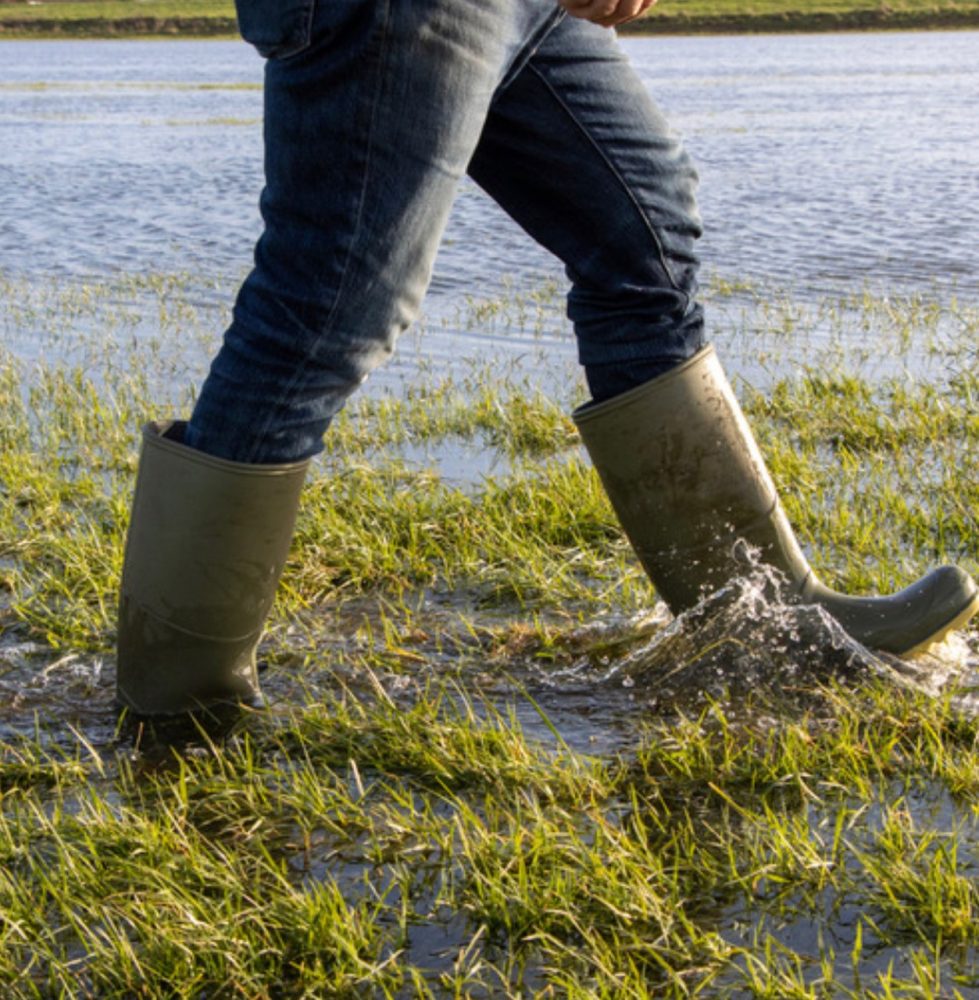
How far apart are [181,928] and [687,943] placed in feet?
2.27

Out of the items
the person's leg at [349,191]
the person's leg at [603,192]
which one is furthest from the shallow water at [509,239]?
the person's leg at [349,191]

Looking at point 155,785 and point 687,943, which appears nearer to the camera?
point 687,943

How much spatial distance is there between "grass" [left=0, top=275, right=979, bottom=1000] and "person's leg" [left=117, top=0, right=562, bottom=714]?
256 millimetres

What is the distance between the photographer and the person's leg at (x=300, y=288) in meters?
2.48

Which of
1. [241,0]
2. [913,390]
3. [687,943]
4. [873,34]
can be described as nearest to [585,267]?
[241,0]

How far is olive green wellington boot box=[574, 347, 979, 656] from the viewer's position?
10.3ft

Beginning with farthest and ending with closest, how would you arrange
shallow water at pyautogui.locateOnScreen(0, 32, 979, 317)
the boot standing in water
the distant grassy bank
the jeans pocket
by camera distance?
1. the distant grassy bank
2. shallow water at pyautogui.locateOnScreen(0, 32, 979, 317)
3. the boot standing in water
4. the jeans pocket

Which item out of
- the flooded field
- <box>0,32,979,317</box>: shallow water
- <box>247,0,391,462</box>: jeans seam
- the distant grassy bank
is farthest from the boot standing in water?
the distant grassy bank

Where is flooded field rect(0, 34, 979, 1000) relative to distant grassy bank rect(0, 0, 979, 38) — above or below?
above

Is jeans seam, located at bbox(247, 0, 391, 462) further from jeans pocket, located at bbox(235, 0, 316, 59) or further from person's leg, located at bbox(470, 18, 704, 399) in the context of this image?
person's leg, located at bbox(470, 18, 704, 399)

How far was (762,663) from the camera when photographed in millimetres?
3205

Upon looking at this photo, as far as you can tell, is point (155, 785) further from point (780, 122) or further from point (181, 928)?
point (780, 122)

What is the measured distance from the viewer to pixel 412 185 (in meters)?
2.58

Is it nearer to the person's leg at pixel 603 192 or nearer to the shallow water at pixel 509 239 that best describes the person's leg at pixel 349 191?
the person's leg at pixel 603 192
